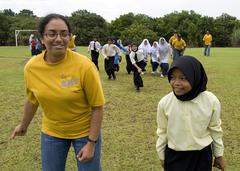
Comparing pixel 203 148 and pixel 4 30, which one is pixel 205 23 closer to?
pixel 4 30

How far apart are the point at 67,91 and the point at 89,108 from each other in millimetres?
252

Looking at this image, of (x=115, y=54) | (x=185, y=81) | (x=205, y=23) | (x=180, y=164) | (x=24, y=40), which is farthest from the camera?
(x=205, y=23)

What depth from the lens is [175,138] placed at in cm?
306

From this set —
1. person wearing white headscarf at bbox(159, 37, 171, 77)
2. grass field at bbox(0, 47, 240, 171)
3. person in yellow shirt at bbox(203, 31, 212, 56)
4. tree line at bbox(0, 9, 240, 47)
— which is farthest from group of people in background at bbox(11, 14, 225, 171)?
tree line at bbox(0, 9, 240, 47)

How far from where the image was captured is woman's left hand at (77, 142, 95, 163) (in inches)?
117

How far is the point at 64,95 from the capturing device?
2.88 meters

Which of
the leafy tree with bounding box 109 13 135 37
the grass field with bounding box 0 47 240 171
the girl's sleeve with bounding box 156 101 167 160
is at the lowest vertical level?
the grass field with bounding box 0 47 240 171

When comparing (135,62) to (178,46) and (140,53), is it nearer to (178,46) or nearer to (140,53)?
(140,53)

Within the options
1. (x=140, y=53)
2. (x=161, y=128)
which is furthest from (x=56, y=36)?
(x=140, y=53)

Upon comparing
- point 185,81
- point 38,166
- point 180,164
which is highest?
point 185,81

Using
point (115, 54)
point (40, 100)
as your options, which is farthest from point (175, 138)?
point (115, 54)

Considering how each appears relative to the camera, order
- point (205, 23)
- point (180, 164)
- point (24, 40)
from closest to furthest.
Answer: point (180, 164)
point (24, 40)
point (205, 23)

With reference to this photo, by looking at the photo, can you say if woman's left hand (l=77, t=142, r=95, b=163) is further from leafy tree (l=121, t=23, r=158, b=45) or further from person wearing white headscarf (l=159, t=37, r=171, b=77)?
leafy tree (l=121, t=23, r=158, b=45)

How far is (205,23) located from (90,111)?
57159mm
